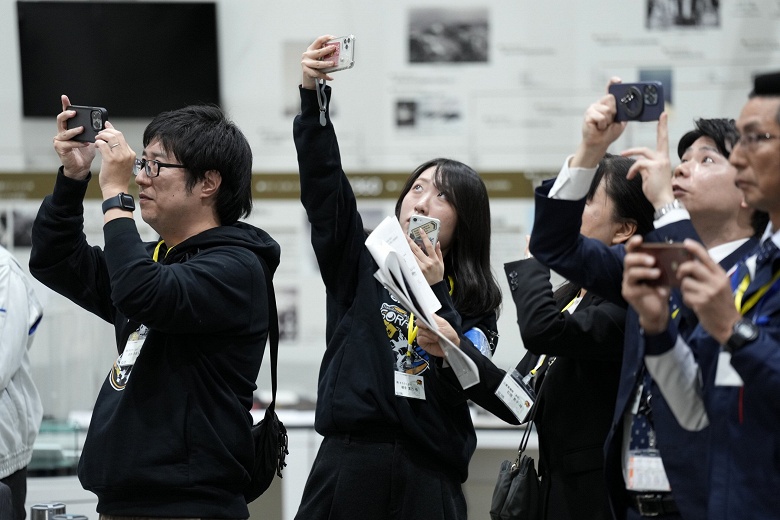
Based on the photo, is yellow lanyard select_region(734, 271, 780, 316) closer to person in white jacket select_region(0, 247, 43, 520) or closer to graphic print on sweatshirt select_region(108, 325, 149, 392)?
graphic print on sweatshirt select_region(108, 325, 149, 392)

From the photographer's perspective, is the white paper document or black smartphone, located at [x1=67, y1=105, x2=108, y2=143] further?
black smartphone, located at [x1=67, y1=105, x2=108, y2=143]

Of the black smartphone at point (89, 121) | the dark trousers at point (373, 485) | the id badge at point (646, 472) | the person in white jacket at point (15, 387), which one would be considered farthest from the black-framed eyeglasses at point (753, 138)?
the person in white jacket at point (15, 387)

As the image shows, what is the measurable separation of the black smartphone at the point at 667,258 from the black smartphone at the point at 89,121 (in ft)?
5.15

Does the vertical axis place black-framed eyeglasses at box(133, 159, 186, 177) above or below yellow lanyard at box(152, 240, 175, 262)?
above

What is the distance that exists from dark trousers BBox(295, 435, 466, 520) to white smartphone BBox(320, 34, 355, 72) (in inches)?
39.7

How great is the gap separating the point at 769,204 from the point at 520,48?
3.81 metres

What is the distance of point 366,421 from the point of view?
2.70 meters

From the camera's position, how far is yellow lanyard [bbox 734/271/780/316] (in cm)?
189

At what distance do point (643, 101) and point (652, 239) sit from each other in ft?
1.00

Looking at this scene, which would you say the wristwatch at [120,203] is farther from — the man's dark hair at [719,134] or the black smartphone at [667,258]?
the man's dark hair at [719,134]

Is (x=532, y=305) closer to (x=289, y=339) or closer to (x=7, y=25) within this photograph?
(x=289, y=339)

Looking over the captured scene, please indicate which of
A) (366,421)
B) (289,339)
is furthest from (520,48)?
(366,421)

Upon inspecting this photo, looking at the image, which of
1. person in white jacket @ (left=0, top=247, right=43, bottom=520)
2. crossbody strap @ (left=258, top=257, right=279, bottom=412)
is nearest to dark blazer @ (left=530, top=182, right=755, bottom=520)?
crossbody strap @ (left=258, top=257, right=279, bottom=412)

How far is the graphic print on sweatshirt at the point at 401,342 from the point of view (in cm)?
281
